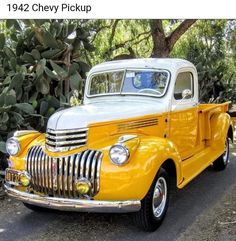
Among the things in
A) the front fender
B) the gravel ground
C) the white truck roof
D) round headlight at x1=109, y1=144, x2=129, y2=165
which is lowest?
the gravel ground

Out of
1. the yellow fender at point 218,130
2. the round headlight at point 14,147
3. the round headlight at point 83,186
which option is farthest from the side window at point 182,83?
the round headlight at point 14,147

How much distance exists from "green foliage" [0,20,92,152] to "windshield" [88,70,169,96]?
5.06 ft

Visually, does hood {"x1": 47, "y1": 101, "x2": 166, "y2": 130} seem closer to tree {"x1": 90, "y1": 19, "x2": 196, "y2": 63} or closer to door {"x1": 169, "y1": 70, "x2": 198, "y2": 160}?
door {"x1": 169, "y1": 70, "x2": 198, "y2": 160}

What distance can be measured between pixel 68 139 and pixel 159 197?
1.24m

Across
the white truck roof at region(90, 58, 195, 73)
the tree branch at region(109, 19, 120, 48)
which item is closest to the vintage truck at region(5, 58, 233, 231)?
the white truck roof at region(90, 58, 195, 73)

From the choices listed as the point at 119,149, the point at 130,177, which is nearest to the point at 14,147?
the point at 119,149

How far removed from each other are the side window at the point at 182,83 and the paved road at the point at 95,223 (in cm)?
144

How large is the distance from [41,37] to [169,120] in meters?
3.44

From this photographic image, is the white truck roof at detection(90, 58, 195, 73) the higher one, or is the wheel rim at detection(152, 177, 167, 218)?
the white truck roof at detection(90, 58, 195, 73)

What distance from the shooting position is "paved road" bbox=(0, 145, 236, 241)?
484cm

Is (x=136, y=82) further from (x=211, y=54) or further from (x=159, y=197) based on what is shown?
(x=211, y=54)

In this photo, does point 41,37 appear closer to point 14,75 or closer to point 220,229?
point 14,75

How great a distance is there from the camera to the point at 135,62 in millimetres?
6359

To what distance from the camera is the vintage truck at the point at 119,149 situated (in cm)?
454
